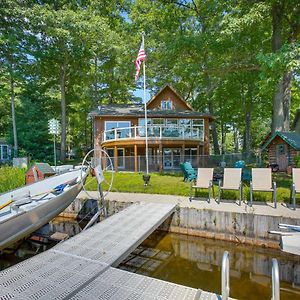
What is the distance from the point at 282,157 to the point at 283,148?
568 millimetres

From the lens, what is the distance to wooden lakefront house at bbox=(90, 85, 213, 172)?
1828cm

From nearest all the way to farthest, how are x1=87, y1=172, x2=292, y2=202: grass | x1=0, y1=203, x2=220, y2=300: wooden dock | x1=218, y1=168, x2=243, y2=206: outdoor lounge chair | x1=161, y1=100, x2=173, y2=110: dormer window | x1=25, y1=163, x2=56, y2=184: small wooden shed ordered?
x1=0, y1=203, x2=220, y2=300: wooden dock, x1=218, y1=168, x2=243, y2=206: outdoor lounge chair, x1=87, y1=172, x2=292, y2=202: grass, x1=25, y1=163, x2=56, y2=184: small wooden shed, x1=161, y1=100, x2=173, y2=110: dormer window

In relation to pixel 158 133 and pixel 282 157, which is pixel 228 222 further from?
pixel 158 133

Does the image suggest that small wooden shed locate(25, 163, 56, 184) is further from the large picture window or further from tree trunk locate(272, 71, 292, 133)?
tree trunk locate(272, 71, 292, 133)

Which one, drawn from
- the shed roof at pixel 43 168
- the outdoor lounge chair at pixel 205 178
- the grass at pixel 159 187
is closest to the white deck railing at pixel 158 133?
the grass at pixel 159 187

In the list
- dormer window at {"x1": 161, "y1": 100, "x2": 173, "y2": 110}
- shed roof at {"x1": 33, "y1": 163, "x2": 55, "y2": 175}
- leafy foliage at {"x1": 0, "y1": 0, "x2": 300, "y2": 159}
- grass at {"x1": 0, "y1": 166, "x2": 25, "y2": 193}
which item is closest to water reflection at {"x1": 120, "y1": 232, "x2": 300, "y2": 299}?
leafy foliage at {"x1": 0, "y1": 0, "x2": 300, "y2": 159}

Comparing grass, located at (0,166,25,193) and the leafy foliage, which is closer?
grass, located at (0,166,25,193)

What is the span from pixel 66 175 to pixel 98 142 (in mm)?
12478

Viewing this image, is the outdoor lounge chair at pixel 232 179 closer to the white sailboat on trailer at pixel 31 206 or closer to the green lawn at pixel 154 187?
the green lawn at pixel 154 187

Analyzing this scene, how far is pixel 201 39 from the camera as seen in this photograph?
14.3m

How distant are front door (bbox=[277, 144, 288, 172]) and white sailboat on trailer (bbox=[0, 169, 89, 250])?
11.8 meters

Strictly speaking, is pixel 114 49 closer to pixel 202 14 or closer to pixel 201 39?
pixel 202 14

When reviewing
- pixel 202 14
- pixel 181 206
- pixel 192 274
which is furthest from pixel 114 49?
pixel 192 274

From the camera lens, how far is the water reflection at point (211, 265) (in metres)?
4.86
